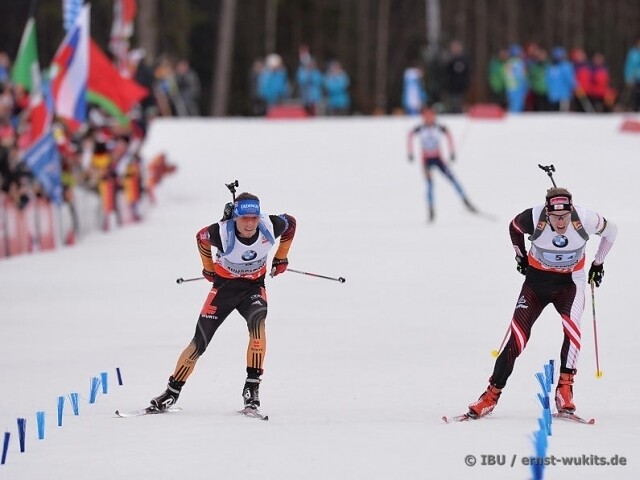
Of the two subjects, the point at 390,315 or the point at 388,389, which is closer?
the point at 388,389

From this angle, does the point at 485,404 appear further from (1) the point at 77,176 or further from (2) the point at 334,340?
(1) the point at 77,176

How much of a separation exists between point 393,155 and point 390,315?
17.3 m

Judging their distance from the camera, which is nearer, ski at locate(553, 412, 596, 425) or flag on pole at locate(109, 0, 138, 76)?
ski at locate(553, 412, 596, 425)

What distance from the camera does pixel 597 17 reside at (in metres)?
63.3

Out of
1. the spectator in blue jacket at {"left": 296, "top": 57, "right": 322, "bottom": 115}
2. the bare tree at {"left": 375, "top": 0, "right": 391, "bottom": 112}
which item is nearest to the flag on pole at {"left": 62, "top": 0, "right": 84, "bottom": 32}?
the spectator in blue jacket at {"left": 296, "top": 57, "right": 322, "bottom": 115}

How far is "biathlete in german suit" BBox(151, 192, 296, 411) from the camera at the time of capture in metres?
10.0

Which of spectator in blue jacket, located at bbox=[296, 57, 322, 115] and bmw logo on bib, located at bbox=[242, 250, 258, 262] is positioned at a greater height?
spectator in blue jacket, located at bbox=[296, 57, 322, 115]

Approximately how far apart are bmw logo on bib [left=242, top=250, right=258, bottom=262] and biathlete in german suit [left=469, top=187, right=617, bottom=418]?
1806 millimetres

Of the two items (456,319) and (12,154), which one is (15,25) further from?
(456,319)

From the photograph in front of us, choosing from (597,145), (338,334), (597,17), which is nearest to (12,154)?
(338,334)

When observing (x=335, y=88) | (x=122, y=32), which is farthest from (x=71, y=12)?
(x=335, y=88)

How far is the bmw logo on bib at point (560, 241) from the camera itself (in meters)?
9.91

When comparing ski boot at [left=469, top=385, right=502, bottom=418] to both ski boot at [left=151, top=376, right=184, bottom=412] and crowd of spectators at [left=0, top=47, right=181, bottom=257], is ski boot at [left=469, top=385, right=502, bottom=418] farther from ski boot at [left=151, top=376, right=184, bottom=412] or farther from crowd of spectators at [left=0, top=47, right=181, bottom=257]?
crowd of spectators at [left=0, top=47, right=181, bottom=257]

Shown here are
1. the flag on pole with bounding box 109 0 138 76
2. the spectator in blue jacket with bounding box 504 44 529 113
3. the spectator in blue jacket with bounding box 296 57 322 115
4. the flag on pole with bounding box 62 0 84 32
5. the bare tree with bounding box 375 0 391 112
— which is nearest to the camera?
the flag on pole with bounding box 62 0 84 32
